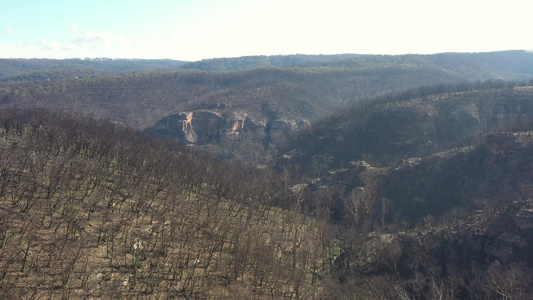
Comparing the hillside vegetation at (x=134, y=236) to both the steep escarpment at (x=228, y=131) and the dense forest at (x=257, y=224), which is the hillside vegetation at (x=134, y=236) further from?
the steep escarpment at (x=228, y=131)

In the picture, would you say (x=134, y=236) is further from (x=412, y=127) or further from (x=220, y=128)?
(x=220, y=128)

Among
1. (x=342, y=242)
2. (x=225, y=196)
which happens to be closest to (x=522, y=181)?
(x=342, y=242)

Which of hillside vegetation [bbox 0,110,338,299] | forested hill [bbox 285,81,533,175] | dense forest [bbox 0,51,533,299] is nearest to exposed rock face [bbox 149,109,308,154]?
forested hill [bbox 285,81,533,175]

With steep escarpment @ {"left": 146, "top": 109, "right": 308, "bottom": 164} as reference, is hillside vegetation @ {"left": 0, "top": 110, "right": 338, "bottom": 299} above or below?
above

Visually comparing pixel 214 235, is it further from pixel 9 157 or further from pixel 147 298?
pixel 9 157

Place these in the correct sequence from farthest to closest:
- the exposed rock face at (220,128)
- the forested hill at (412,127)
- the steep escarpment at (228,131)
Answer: the exposed rock face at (220,128) < the steep escarpment at (228,131) < the forested hill at (412,127)

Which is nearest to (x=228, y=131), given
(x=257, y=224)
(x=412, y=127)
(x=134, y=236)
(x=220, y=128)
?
(x=220, y=128)

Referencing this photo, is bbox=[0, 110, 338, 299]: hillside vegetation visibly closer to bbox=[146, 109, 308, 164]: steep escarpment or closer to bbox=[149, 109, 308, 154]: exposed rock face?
bbox=[146, 109, 308, 164]: steep escarpment

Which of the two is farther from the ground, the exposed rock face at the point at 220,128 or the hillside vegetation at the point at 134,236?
the hillside vegetation at the point at 134,236

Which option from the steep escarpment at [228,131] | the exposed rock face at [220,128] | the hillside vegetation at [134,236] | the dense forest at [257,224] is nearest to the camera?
the hillside vegetation at [134,236]

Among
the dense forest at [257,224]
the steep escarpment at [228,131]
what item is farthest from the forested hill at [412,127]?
the steep escarpment at [228,131]

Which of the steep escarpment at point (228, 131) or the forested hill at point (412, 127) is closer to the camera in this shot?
the forested hill at point (412, 127)

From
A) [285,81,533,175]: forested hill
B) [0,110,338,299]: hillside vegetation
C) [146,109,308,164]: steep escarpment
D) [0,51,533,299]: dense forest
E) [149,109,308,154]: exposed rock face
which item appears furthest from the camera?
[149,109,308,154]: exposed rock face
